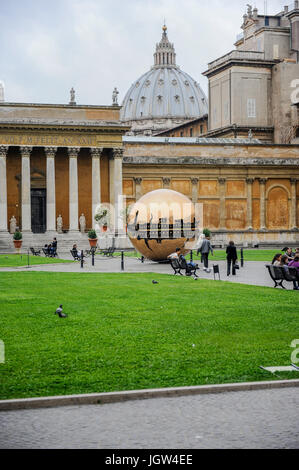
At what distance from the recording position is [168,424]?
869 centimetres

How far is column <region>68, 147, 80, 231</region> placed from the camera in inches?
2611

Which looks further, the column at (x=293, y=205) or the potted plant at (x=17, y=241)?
the column at (x=293, y=205)

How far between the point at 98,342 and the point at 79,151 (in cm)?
5456

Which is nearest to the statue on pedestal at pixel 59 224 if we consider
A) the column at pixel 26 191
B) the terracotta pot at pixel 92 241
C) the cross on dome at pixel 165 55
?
the column at pixel 26 191

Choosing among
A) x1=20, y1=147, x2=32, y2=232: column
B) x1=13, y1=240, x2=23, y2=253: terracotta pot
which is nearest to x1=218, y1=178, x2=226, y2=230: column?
x1=20, y1=147, x2=32, y2=232: column

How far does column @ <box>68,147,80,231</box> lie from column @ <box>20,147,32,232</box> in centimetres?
361

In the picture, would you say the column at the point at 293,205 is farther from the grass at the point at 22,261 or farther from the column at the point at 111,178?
the grass at the point at 22,261

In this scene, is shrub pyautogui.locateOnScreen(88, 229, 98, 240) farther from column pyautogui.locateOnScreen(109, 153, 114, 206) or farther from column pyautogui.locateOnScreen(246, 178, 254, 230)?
column pyautogui.locateOnScreen(246, 178, 254, 230)

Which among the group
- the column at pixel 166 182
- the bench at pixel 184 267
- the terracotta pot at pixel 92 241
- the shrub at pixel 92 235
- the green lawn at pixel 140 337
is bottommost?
the green lawn at pixel 140 337

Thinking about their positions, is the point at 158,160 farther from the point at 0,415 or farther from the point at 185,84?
the point at 185,84

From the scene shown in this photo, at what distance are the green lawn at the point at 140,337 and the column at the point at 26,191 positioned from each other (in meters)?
42.9

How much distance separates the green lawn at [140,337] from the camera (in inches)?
424

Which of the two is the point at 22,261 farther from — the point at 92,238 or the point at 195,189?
the point at 195,189

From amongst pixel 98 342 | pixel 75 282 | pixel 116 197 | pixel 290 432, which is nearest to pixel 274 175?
pixel 116 197
